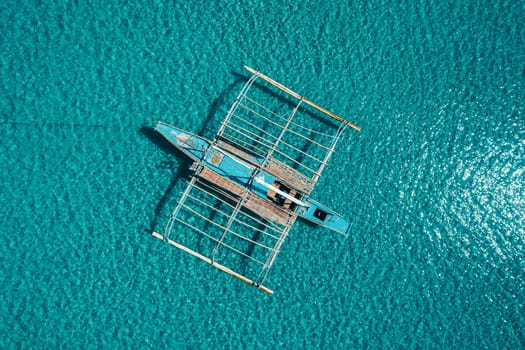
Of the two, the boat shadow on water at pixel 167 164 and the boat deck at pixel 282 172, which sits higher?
the boat deck at pixel 282 172

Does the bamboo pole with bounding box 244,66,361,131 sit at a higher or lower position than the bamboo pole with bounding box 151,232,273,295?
A: higher

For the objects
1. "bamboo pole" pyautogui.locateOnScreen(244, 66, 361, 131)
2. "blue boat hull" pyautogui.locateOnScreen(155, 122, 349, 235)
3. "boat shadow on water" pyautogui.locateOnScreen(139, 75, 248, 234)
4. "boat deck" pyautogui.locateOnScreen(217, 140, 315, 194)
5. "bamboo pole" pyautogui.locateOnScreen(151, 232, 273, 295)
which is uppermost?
"bamboo pole" pyautogui.locateOnScreen(244, 66, 361, 131)

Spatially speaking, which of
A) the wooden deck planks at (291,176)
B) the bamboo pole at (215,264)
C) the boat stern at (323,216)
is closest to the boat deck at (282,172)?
the wooden deck planks at (291,176)

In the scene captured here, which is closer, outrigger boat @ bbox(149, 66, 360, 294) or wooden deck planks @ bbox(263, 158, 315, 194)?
outrigger boat @ bbox(149, 66, 360, 294)

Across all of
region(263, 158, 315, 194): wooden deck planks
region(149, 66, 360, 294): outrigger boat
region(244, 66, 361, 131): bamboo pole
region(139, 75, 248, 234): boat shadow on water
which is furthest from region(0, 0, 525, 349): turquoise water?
region(263, 158, 315, 194): wooden deck planks

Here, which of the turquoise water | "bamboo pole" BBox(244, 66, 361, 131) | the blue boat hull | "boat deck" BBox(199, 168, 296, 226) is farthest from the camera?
the turquoise water

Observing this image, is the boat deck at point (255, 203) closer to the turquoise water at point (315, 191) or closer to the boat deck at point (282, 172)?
the boat deck at point (282, 172)

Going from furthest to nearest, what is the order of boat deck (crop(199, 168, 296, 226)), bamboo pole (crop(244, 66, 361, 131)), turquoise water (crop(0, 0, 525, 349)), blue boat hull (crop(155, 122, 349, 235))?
turquoise water (crop(0, 0, 525, 349))
bamboo pole (crop(244, 66, 361, 131))
boat deck (crop(199, 168, 296, 226))
blue boat hull (crop(155, 122, 349, 235))

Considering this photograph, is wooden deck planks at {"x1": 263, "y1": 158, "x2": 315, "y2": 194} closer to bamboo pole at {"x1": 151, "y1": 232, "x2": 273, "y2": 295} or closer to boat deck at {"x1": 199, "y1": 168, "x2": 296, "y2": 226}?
boat deck at {"x1": 199, "y1": 168, "x2": 296, "y2": 226}
